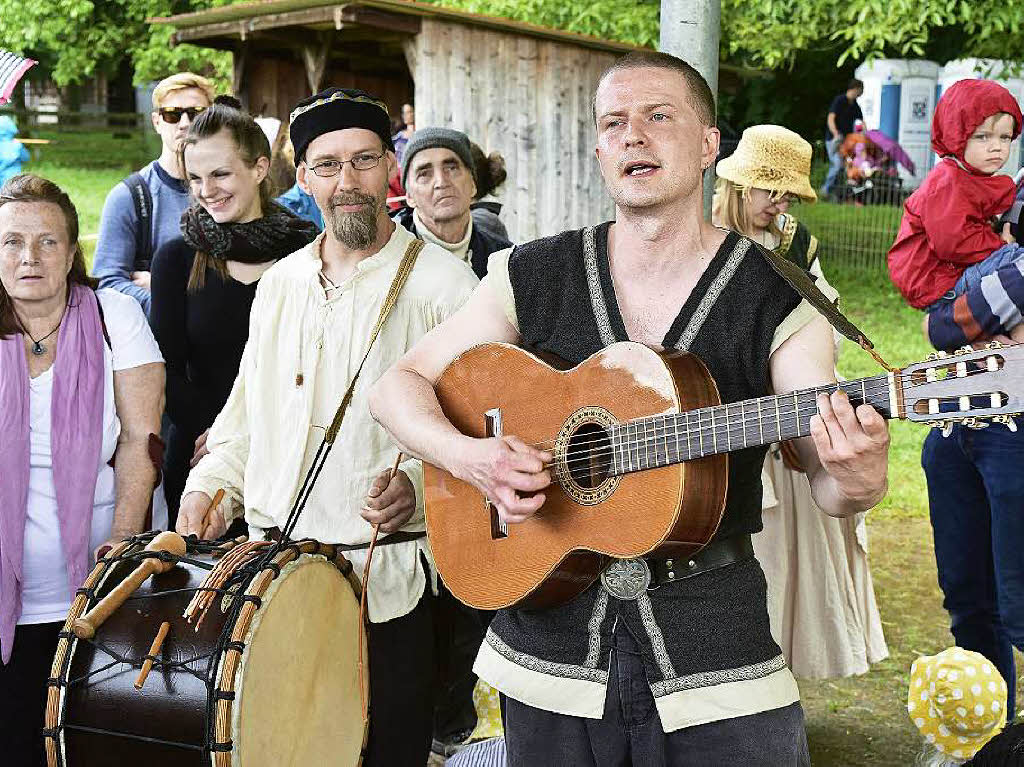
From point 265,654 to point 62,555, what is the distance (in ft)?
3.31

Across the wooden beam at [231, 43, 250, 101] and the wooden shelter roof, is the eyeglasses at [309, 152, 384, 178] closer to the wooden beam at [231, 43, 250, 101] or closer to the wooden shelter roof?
the wooden shelter roof

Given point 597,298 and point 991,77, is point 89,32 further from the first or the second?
point 597,298

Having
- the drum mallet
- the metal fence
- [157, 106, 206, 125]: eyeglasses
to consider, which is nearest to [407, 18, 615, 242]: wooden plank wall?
[157, 106, 206, 125]: eyeglasses

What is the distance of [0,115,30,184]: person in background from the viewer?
5.86 metres

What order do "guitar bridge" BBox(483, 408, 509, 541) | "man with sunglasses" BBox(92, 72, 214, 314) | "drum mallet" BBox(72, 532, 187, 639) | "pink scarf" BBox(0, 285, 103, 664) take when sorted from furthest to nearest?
"man with sunglasses" BBox(92, 72, 214, 314), "pink scarf" BBox(0, 285, 103, 664), "drum mallet" BBox(72, 532, 187, 639), "guitar bridge" BBox(483, 408, 509, 541)

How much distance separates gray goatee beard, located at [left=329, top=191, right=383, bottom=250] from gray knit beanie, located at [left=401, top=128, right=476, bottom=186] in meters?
1.84

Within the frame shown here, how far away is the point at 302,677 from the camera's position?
317cm

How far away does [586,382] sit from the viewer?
2.54m

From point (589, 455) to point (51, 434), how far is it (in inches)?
76.8

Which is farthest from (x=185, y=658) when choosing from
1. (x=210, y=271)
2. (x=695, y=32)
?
(x=695, y=32)

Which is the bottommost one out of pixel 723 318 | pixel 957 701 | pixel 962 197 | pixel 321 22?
pixel 957 701

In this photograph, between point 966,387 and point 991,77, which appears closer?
point 966,387

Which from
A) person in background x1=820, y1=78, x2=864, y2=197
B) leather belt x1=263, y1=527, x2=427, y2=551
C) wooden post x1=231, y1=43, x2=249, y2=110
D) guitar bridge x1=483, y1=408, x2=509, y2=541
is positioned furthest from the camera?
person in background x1=820, y1=78, x2=864, y2=197

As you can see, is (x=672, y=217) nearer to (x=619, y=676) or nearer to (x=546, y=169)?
(x=619, y=676)
